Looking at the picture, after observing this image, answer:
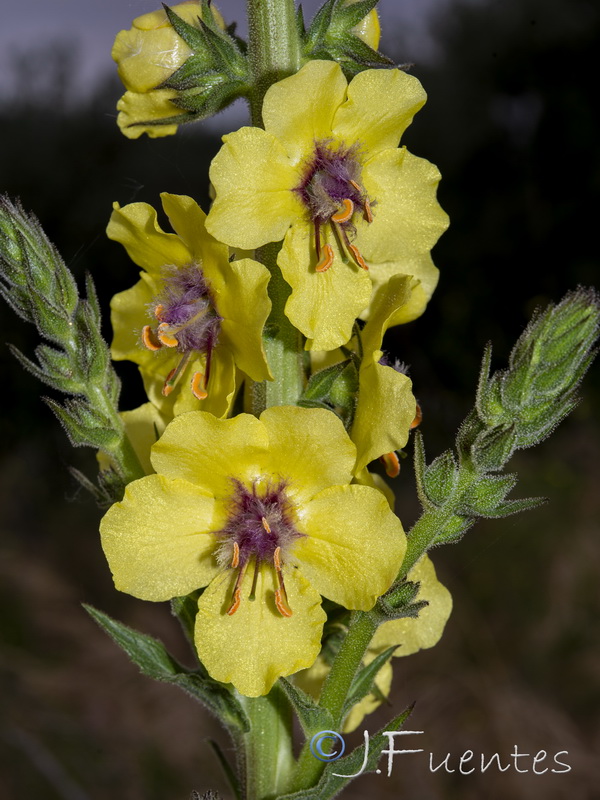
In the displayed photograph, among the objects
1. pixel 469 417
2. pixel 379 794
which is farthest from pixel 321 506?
pixel 379 794

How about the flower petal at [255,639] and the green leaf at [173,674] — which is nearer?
the flower petal at [255,639]

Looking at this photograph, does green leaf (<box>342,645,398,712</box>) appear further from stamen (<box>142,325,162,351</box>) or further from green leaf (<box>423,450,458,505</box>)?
stamen (<box>142,325,162,351</box>)

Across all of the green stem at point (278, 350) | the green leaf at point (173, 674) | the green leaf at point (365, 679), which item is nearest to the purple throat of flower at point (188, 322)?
the green stem at point (278, 350)

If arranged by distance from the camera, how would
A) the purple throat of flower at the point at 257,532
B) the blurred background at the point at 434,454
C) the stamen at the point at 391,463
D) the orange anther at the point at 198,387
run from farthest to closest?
the blurred background at the point at 434,454 < the stamen at the point at 391,463 < the orange anther at the point at 198,387 < the purple throat of flower at the point at 257,532

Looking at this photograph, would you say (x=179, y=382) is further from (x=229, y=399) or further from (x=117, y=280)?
(x=117, y=280)

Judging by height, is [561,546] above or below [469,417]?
below

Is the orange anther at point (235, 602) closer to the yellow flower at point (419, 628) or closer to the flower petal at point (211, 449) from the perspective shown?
the flower petal at point (211, 449)
